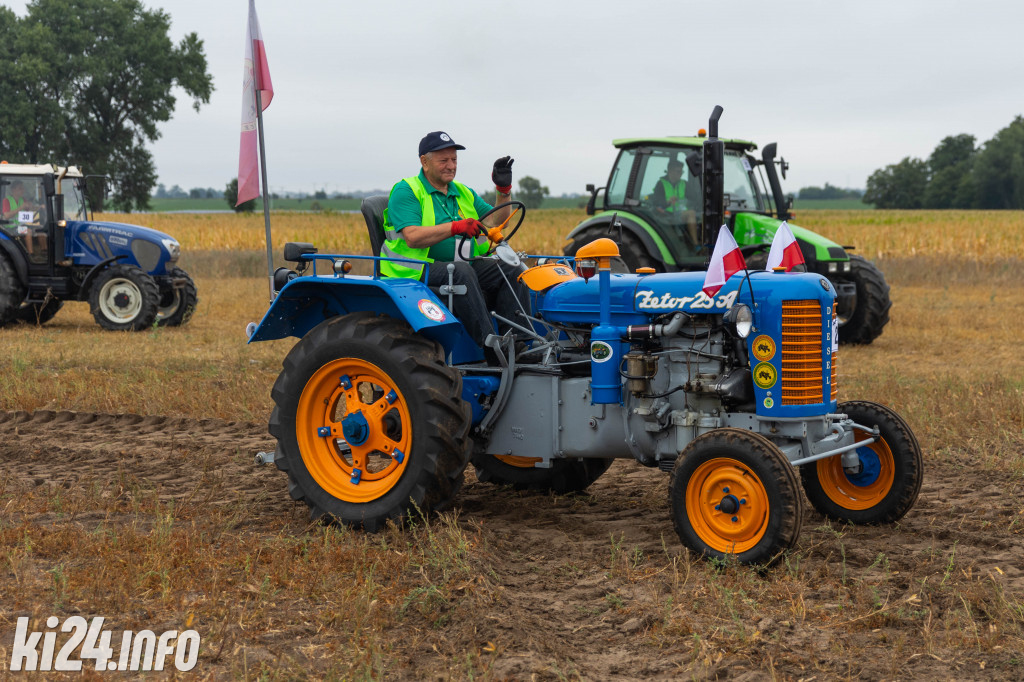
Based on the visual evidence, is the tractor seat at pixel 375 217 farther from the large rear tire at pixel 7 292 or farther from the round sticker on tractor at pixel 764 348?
the large rear tire at pixel 7 292

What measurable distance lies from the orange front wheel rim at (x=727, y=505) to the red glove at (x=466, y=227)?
153 centimetres

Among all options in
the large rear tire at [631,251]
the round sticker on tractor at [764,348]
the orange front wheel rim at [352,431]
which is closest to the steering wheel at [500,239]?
the orange front wheel rim at [352,431]

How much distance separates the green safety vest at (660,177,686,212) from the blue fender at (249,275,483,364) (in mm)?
6609

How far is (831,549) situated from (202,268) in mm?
19214

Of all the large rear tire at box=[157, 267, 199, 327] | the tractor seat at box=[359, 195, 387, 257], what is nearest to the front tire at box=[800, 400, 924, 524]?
the tractor seat at box=[359, 195, 387, 257]

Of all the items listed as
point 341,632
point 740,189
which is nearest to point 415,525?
point 341,632

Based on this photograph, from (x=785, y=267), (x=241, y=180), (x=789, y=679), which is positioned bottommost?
(x=789, y=679)

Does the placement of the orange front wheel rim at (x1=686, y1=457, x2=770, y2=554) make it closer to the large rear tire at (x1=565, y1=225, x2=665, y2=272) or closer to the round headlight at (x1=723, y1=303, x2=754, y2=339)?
the round headlight at (x1=723, y1=303, x2=754, y2=339)

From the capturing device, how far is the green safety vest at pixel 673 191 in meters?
11.4

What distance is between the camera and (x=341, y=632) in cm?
360

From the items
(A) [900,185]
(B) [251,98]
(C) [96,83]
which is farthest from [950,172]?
(B) [251,98]

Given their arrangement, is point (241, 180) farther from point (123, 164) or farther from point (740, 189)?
point (123, 164)

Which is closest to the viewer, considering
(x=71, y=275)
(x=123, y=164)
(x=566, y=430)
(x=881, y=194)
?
(x=566, y=430)

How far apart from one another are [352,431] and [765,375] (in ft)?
6.23
